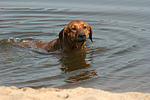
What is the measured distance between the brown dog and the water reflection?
10.8 inches

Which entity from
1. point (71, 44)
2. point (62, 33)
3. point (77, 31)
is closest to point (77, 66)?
point (77, 31)

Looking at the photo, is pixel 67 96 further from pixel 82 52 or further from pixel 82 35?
pixel 82 52

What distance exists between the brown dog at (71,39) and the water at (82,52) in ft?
0.88

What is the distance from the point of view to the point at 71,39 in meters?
7.97

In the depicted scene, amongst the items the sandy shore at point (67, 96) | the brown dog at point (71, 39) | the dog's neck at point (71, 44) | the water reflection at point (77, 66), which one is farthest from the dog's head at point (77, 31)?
the sandy shore at point (67, 96)

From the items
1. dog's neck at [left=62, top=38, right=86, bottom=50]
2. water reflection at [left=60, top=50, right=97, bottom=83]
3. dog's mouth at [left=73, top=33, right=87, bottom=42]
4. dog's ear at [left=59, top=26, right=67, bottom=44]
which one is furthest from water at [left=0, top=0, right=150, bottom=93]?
dog's mouth at [left=73, top=33, right=87, bottom=42]

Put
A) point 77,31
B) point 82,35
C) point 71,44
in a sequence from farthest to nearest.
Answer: point 71,44
point 77,31
point 82,35

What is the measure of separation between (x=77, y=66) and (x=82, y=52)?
4.23 ft

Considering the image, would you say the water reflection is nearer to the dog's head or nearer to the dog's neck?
the dog's neck

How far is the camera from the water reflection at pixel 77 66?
20.2 ft

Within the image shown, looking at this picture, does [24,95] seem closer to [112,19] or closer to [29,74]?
[29,74]

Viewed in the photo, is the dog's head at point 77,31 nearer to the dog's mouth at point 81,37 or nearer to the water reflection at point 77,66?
the dog's mouth at point 81,37

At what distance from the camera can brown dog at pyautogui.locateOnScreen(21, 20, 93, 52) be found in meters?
7.72

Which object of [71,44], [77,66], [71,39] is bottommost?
[77,66]
